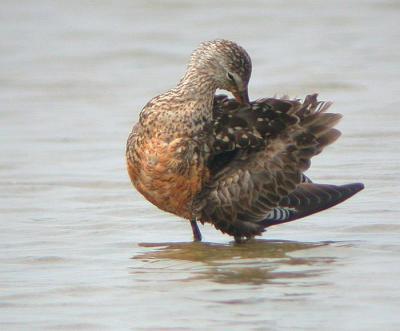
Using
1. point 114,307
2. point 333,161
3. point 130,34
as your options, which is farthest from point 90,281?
point 130,34

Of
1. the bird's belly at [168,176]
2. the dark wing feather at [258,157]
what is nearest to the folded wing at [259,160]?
the dark wing feather at [258,157]

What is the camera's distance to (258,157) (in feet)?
30.8

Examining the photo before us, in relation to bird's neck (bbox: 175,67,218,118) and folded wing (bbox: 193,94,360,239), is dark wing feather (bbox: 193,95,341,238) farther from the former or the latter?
bird's neck (bbox: 175,67,218,118)

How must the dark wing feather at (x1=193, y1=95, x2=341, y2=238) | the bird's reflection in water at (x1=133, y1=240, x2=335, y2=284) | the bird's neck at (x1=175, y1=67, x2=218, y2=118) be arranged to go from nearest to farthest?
the bird's reflection in water at (x1=133, y1=240, x2=335, y2=284)
the dark wing feather at (x1=193, y1=95, x2=341, y2=238)
the bird's neck at (x1=175, y1=67, x2=218, y2=118)

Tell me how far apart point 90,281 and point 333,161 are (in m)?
4.05

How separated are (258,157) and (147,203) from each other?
4.61 feet

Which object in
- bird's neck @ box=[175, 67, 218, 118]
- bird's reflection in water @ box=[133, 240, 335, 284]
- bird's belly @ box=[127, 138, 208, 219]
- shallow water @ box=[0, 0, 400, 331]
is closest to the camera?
shallow water @ box=[0, 0, 400, 331]

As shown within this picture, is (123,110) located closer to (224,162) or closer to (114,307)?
(224,162)

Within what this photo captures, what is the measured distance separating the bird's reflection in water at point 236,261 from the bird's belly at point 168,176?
31 centimetres

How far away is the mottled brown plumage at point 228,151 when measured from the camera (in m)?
9.06

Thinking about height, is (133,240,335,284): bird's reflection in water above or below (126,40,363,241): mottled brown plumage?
below

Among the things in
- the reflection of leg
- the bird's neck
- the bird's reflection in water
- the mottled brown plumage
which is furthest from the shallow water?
the bird's neck

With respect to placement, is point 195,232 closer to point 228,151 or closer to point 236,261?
point 228,151

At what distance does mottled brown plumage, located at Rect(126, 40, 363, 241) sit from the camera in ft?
29.7
